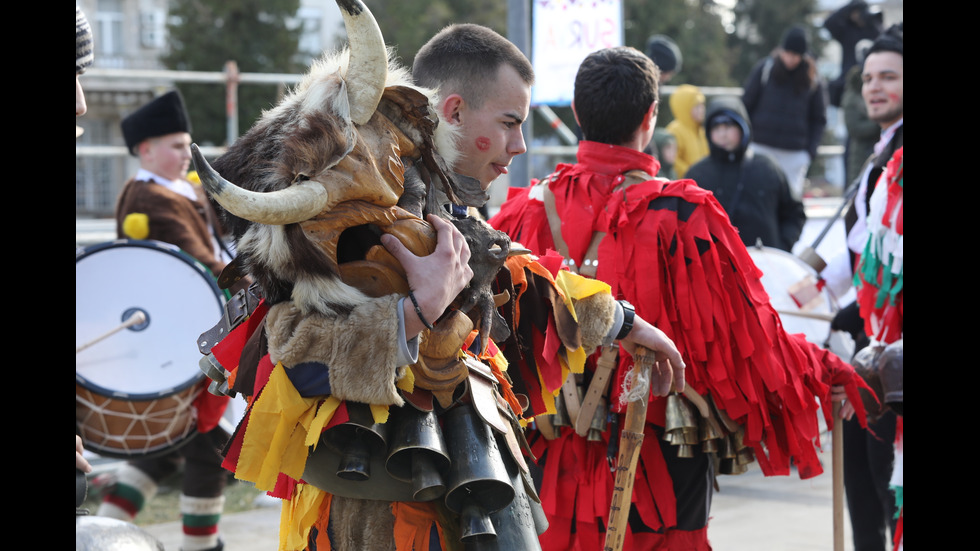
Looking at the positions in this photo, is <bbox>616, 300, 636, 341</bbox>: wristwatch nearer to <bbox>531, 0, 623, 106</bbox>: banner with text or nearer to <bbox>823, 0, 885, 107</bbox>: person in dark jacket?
<bbox>531, 0, 623, 106</bbox>: banner with text

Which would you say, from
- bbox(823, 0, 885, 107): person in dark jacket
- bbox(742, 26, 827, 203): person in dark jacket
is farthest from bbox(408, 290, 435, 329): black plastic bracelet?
bbox(823, 0, 885, 107): person in dark jacket

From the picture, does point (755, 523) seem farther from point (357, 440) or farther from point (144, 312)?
point (357, 440)

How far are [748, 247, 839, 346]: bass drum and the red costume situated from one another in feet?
3.86

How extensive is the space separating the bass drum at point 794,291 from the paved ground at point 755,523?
113 centimetres

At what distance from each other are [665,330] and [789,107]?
5955 mm

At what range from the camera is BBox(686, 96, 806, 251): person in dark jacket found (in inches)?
248

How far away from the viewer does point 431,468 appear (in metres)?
2.03

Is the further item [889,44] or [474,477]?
[889,44]

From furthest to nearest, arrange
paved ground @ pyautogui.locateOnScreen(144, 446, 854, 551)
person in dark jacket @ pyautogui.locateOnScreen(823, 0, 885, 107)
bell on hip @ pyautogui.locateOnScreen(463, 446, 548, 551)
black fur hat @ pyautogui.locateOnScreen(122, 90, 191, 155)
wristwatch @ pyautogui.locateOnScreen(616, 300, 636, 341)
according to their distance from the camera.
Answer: person in dark jacket @ pyautogui.locateOnScreen(823, 0, 885, 107) < paved ground @ pyautogui.locateOnScreen(144, 446, 854, 551) < black fur hat @ pyautogui.locateOnScreen(122, 90, 191, 155) < wristwatch @ pyautogui.locateOnScreen(616, 300, 636, 341) < bell on hip @ pyautogui.locateOnScreen(463, 446, 548, 551)

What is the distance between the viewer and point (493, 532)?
203 cm

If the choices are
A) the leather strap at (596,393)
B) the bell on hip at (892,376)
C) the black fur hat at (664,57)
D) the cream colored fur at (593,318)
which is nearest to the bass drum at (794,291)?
the bell on hip at (892,376)

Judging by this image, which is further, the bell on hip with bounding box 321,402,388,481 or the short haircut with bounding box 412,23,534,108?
the short haircut with bounding box 412,23,534,108

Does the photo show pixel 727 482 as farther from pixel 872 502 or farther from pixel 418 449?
pixel 418 449

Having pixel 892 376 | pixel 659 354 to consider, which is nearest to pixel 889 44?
pixel 892 376
